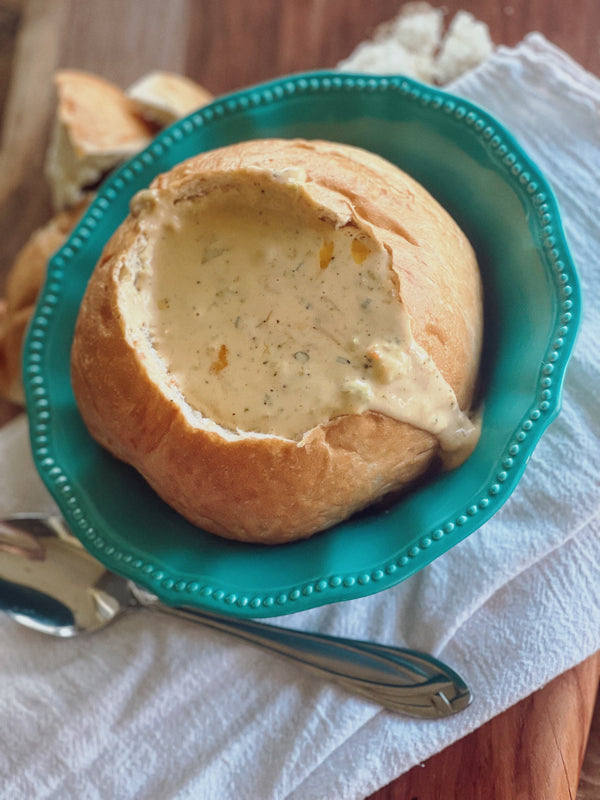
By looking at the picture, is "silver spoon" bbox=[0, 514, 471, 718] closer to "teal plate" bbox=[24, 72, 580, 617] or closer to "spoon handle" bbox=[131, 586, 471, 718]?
"spoon handle" bbox=[131, 586, 471, 718]

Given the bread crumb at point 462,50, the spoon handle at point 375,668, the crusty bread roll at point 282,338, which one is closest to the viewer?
the crusty bread roll at point 282,338

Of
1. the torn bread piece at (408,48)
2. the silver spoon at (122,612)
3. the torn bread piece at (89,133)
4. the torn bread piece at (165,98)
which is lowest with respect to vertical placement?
the silver spoon at (122,612)

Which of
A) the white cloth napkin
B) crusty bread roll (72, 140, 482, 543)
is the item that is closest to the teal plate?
crusty bread roll (72, 140, 482, 543)

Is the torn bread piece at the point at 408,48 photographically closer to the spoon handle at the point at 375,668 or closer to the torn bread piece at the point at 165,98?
the torn bread piece at the point at 165,98

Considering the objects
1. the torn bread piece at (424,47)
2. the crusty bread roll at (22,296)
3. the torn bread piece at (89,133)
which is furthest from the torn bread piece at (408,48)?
the crusty bread roll at (22,296)

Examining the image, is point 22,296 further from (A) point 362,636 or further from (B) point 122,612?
(A) point 362,636
